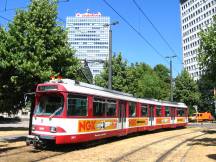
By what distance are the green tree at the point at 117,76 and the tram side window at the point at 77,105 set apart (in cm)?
2450

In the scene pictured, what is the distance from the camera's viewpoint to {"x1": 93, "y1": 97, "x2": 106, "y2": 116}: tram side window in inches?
727

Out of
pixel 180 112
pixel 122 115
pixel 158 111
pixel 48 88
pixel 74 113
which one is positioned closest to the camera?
pixel 74 113

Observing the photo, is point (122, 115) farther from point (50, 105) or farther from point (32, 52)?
point (50, 105)

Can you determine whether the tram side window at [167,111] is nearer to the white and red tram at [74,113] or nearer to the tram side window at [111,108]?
the white and red tram at [74,113]

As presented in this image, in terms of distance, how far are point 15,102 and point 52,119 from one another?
8.02m

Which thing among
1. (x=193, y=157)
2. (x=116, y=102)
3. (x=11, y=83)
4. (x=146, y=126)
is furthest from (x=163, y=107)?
(x=193, y=157)

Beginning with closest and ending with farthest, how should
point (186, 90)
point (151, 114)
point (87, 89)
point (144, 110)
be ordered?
point (87, 89) → point (144, 110) → point (151, 114) → point (186, 90)

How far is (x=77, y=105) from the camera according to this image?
55.2 ft

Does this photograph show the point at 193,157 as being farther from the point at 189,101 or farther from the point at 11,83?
the point at 189,101

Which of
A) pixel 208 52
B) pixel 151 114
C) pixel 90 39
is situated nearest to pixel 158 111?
pixel 151 114

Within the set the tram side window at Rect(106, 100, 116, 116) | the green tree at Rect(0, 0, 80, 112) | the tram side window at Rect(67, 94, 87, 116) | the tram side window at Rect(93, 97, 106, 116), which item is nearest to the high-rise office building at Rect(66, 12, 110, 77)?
the green tree at Rect(0, 0, 80, 112)

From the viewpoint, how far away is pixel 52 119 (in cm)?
1616

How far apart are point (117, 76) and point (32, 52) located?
21.9 m

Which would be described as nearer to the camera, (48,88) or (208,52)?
(48,88)
